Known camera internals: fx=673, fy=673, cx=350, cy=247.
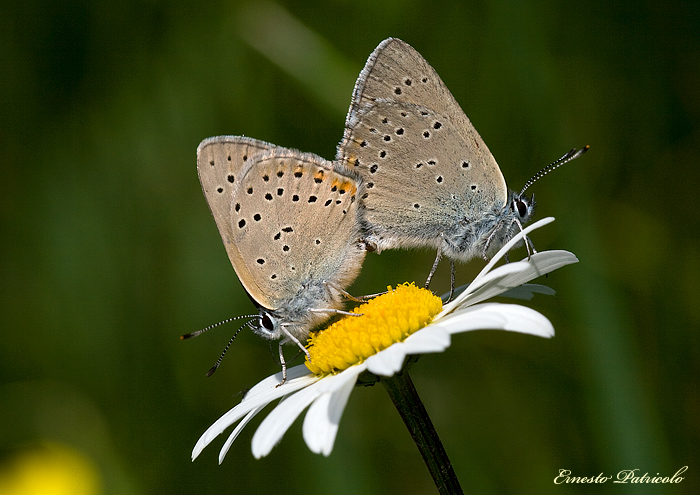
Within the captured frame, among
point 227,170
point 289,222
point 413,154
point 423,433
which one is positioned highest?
point 227,170

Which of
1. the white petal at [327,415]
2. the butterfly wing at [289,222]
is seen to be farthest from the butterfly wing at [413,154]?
the white petal at [327,415]

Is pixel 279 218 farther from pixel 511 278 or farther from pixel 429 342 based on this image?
pixel 429 342

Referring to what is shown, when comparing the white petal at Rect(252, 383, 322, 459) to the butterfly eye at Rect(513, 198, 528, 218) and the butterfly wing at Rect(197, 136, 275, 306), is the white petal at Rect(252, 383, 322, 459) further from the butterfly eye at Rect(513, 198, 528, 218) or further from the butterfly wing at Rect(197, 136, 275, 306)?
the butterfly eye at Rect(513, 198, 528, 218)

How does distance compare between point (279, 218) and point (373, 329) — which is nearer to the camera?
point (373, 329)

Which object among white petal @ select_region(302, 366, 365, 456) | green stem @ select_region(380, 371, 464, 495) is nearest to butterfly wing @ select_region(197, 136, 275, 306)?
white petal @ select_region(302, 366, 365, 456)

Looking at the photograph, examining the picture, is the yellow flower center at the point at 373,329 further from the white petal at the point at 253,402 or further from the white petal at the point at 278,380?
the white petal at the point at 278,380

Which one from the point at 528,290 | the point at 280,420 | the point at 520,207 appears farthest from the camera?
the point at 520,207

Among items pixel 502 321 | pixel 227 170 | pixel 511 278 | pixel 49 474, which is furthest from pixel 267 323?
pixel 49 474

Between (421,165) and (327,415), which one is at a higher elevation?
(421,165)
